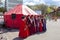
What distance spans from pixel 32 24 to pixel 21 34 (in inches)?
73.8

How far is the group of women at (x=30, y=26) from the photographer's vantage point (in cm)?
1301

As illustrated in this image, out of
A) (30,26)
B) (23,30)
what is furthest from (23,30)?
(30,26)

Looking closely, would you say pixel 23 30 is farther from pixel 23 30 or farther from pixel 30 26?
pixel 30 26

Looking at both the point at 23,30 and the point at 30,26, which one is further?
the point at 30,26

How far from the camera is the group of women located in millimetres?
13008

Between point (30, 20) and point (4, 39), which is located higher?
point (30, 20)

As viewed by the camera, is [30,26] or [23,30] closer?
[23,30]

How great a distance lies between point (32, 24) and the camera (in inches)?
575

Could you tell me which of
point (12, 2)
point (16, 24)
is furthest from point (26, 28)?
point (12, 2)

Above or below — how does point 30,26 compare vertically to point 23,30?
above

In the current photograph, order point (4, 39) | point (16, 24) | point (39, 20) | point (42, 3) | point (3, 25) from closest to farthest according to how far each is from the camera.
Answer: point (4, 39) < point (39, 20) < point (16, 24) < point (3, 25) < point (42, 3)

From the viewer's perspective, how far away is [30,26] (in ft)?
47.0

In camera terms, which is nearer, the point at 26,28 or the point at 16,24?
the point at 26,28

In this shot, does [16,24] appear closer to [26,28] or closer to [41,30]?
[41,30]
